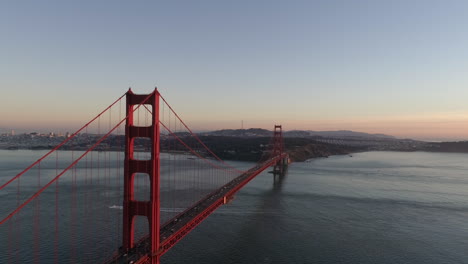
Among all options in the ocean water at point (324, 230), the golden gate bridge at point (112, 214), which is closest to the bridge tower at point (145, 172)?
the golden gate bridge at point (112, 214)

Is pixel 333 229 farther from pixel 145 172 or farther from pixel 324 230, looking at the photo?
pixel 145 172

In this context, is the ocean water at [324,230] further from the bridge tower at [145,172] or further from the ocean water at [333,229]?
the bridge tower at [145,172]

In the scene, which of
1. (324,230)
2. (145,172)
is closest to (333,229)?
(324,230)

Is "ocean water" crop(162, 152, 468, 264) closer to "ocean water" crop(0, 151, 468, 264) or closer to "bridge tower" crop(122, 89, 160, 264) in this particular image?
"ocean water" crop(0, 151, 468, 264)

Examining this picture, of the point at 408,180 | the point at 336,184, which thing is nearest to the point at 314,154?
the point at 408,180

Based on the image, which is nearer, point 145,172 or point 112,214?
point 145,172

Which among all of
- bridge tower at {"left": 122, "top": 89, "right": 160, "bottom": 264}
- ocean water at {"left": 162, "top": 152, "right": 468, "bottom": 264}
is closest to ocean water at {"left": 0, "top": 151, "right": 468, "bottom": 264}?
ocean water at {"left": 162, "top": 152, "right": 468, "bottom": 264}

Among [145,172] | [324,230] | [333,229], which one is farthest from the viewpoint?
[333,229]

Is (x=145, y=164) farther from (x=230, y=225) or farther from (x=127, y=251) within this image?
(x=230, y=225)

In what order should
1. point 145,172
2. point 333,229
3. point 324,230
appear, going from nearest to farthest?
point 145,172, point 324,230, point 333,229
